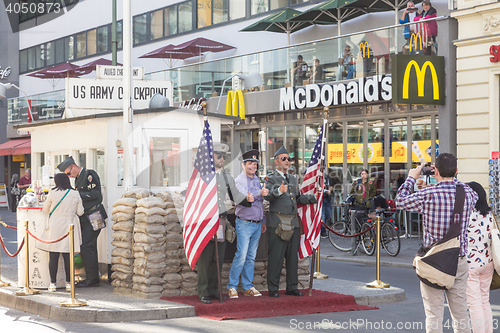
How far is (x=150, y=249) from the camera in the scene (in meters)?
9.18

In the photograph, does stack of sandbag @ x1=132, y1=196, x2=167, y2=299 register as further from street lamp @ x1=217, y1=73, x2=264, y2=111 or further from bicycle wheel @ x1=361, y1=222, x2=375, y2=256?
street lamp @ x1=217, y1=73, x2=264, y2=111

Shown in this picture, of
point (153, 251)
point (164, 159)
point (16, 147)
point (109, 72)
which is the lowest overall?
point (153, 251)

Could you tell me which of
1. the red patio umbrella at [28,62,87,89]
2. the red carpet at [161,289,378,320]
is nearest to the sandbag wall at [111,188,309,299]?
the red carpet at [161,289,378,320]

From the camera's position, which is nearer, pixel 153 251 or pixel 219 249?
pixel 219 249

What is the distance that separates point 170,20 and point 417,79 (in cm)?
1789

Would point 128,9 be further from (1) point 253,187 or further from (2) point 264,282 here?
(2) point 264,282

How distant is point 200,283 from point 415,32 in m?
11.2

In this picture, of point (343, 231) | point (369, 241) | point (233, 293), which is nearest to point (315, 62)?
point (343, 231)

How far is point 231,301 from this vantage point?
29.3 feet

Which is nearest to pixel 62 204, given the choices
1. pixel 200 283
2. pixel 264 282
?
pixel 200 283

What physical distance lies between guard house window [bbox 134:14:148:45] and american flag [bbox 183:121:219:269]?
25819 mm

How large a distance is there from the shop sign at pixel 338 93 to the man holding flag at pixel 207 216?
10027mm

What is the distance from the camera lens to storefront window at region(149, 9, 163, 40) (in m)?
32.8

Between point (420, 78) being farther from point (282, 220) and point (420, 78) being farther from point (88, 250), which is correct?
point (88, 250)
